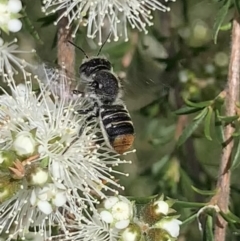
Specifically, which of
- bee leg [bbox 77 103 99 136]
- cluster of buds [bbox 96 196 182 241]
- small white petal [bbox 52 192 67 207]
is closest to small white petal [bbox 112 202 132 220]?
cluster of buds [bbox 96 196 182 241]

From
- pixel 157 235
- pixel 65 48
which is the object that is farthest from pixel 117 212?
pixel 65 48

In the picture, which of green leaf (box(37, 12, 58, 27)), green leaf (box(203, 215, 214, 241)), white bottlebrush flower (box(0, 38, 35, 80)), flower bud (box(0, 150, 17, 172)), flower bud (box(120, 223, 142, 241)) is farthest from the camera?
green leaf (box(37, 12, 58, 27))

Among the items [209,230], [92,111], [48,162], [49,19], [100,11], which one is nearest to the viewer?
[48,162]

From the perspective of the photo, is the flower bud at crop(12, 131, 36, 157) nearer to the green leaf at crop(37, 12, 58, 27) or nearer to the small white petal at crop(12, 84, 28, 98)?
the small white petal at crop(12, 84, 28, 98)

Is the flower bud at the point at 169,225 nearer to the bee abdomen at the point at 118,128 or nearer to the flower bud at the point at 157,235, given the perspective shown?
the flower bud at the point at 157,235

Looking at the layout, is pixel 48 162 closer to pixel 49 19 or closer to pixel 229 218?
pixel 229 218

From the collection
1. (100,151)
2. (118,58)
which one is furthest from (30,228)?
(118,58)

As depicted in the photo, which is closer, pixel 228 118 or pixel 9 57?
pixel 228 118
